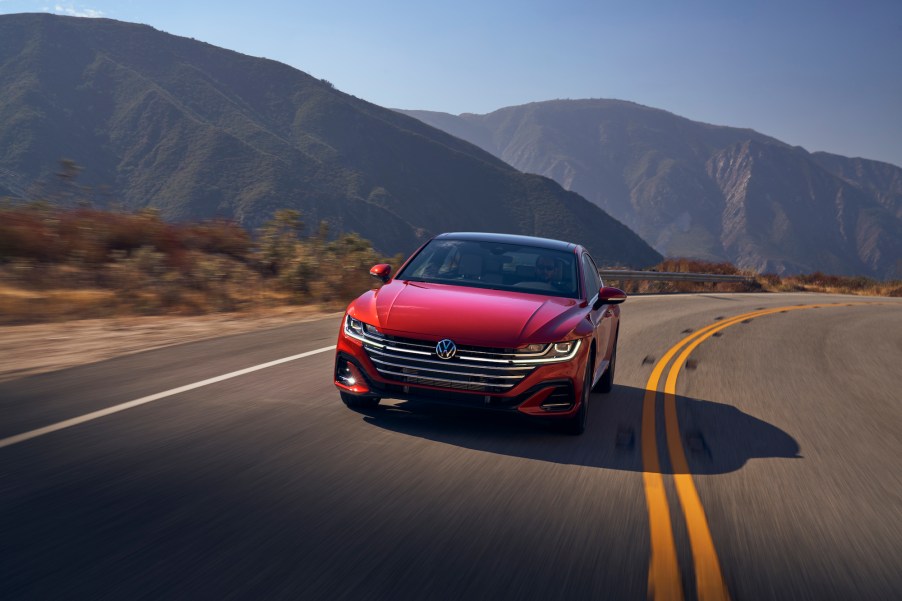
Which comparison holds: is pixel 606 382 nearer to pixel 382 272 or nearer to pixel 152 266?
pixel 382 272

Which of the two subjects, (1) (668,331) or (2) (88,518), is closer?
(2) (88,518)

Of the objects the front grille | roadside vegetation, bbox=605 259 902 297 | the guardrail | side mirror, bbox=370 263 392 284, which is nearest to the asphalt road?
the front grille

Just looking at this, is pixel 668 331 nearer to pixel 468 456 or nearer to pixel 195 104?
pixel 468 456

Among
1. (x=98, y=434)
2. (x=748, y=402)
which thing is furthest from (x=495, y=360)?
(x=748, y=402)

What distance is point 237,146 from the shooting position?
10531 centimetres

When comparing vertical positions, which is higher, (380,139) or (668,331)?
(380,139)

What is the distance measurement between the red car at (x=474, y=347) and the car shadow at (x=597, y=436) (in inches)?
8.9

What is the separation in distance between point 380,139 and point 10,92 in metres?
58.4

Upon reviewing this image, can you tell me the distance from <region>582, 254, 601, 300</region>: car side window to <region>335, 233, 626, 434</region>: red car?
35 cm

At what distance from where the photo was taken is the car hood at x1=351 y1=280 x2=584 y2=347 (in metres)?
6.23

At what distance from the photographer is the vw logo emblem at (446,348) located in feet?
20.1

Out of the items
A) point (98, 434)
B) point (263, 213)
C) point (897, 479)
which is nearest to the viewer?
point (98, 434)

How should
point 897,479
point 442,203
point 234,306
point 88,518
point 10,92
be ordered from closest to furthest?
point 88,518 → point 897,479 → point 234,306 → point 10,92 → point 442,203

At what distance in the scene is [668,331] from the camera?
16375 mm
